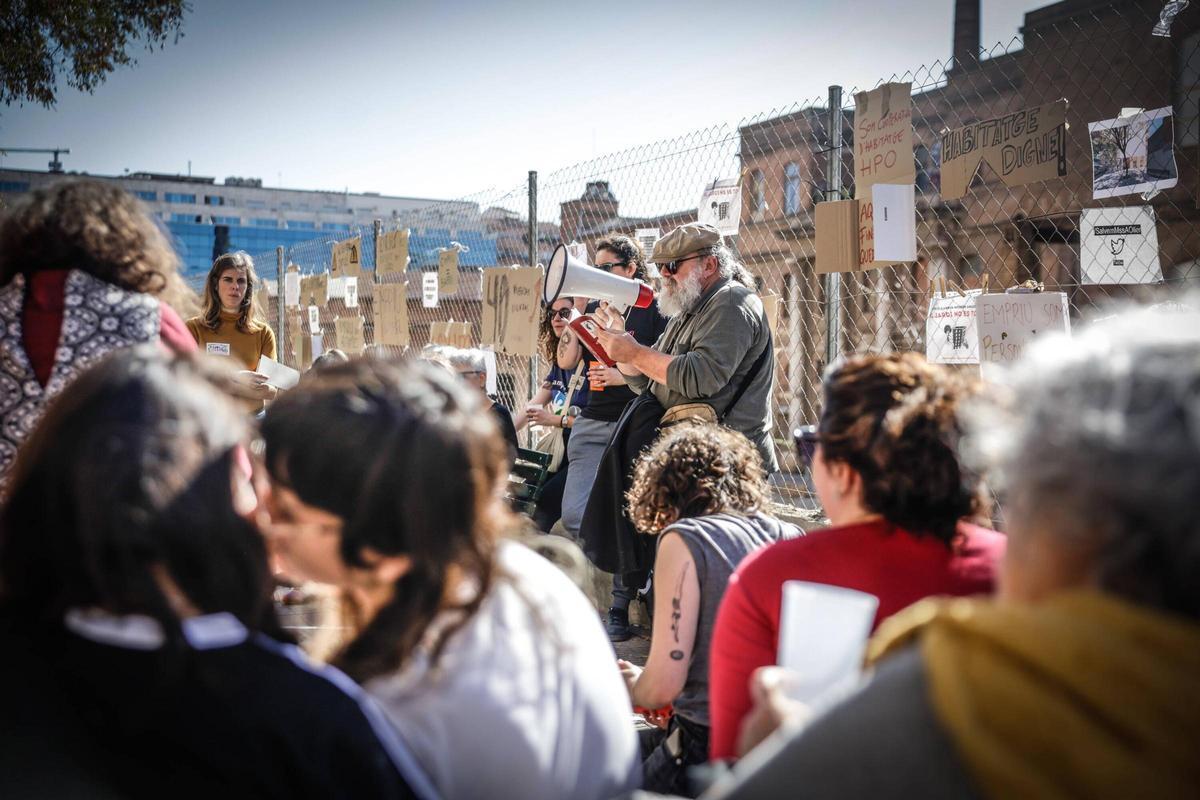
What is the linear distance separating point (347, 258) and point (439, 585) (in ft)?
25.6

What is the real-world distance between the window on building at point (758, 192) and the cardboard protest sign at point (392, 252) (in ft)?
10.3

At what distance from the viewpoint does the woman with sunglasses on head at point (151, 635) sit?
111cm

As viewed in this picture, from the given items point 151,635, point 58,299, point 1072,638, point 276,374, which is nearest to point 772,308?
point 276,374

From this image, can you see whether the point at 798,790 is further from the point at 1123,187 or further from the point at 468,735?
the point at 1123,187

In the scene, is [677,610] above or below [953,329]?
below

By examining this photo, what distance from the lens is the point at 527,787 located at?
50.0 inches


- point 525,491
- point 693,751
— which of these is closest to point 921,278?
point 525,491

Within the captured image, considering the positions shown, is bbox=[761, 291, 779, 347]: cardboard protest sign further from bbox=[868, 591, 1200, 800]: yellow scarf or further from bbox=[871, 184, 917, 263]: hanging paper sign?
bbox=[868, 591, 1200, 800]: yellow scarf

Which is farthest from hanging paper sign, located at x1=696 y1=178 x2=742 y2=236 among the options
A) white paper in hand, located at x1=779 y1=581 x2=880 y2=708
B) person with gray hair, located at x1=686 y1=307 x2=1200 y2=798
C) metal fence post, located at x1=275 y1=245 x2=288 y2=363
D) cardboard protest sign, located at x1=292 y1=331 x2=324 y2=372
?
metal fence post, located at x1=275 y1=245 x2=288 y2=363

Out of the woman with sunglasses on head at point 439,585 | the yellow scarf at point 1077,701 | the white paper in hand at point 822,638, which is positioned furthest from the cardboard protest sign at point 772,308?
the yellow scarf at point 1077,701

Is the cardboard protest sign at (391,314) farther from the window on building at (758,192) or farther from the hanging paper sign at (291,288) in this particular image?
the window on building at (758,192)

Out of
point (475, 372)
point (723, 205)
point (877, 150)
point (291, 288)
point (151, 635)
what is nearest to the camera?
point (151, 635)

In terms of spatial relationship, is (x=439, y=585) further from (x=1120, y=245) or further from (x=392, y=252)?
(x=392, y=252)

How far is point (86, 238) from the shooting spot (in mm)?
2658
